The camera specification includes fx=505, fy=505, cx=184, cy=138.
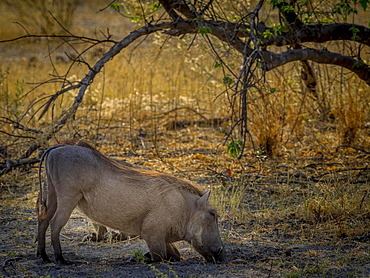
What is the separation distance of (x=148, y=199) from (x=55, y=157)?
2.46 ft

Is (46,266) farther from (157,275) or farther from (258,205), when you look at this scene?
(258,205)

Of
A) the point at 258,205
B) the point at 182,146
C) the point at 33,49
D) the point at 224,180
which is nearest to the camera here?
the point at 258,205

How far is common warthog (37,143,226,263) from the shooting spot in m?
3.64

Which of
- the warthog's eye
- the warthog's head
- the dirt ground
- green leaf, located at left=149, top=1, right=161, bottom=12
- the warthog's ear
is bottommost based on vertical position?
the dirt ground

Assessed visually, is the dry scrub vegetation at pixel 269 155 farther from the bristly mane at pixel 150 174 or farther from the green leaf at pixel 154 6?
the bristly mane at pixel 150 174

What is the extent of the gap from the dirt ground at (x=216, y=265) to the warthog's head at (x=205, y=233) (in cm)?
10

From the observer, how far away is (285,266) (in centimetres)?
355

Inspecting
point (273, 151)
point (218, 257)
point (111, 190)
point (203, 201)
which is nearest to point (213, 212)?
point (203, 201)

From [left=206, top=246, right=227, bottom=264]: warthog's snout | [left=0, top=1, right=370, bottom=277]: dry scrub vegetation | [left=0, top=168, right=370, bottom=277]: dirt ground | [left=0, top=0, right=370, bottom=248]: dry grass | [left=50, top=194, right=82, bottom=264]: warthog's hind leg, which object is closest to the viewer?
[left=0, top=168, right=370, bottom=277]: dirt ground

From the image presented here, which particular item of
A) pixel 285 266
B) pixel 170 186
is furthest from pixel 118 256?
pixel 285 266

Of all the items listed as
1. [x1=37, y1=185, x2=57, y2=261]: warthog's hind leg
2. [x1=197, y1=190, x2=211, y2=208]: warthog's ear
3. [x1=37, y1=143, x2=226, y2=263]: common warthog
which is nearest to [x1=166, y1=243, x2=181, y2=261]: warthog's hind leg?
[x1=37, y1=143, x2=226, y2=263]: common warthog

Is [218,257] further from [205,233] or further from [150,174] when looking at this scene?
[150,174]

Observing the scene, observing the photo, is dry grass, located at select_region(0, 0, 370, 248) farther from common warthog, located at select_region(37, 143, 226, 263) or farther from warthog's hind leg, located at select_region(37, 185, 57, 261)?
warthog's hind leg, located at select_region(37, 185, 57, 261)

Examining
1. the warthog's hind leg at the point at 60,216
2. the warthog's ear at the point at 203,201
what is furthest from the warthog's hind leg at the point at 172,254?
the warthog's hind leg at the point at 60,216
